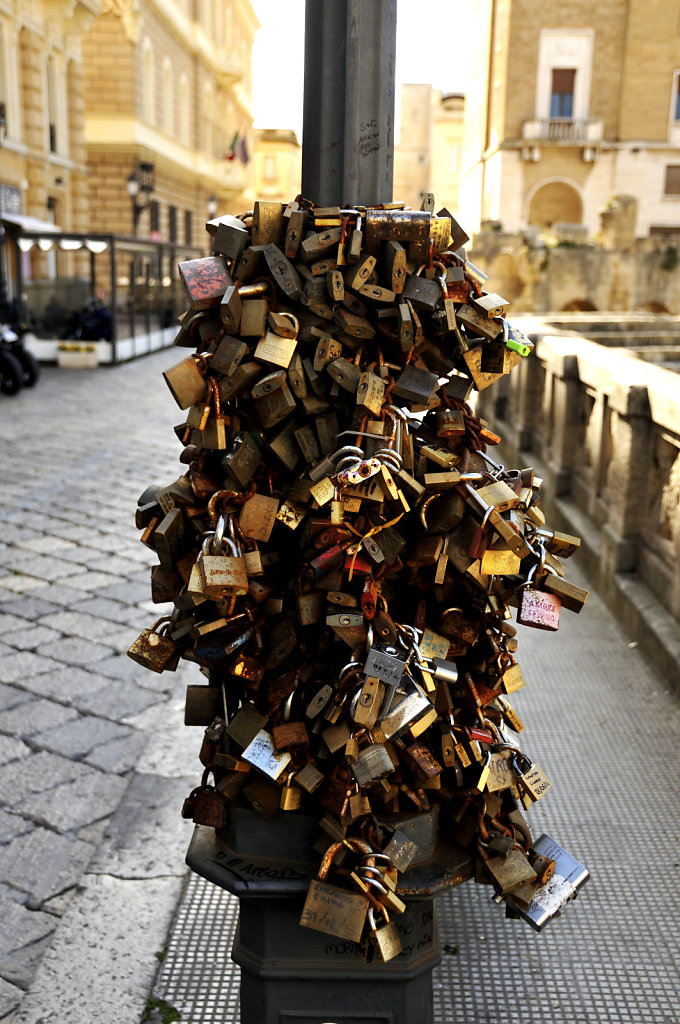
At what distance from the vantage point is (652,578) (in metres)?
4.41

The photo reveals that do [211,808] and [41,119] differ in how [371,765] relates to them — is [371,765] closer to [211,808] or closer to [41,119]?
[211,808]

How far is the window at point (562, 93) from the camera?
125 feet

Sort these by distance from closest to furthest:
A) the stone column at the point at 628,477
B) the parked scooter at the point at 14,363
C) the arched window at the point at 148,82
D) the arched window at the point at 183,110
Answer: the stone column at the point at 628,477
the parked scooter at the point at 14,363
the arched window at the point at 148,82
the arched window at the point at 183,110

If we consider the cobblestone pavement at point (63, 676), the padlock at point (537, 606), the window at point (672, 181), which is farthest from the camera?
the window at point (672, 181)

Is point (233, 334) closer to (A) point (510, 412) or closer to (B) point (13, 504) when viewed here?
(B) point (13, 504)

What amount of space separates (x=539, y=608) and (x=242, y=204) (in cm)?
4811

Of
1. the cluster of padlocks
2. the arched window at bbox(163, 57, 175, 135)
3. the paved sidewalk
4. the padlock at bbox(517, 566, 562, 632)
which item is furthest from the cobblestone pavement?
the arched window at bbox(163, 57, 175, 135)

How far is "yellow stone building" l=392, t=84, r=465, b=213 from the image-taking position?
201 feet

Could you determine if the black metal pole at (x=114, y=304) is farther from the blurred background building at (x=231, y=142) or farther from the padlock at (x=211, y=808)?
the padlock at (x=211, y=808)

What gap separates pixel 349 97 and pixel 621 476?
11.1 feet

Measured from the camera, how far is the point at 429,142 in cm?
6250

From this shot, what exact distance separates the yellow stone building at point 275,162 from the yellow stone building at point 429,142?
11.8 m

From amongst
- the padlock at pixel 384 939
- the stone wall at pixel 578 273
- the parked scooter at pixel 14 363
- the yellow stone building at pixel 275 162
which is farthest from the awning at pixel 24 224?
the yellow stone building at pixel 275 162

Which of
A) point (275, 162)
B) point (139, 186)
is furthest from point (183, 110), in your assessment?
point (275, 162)
